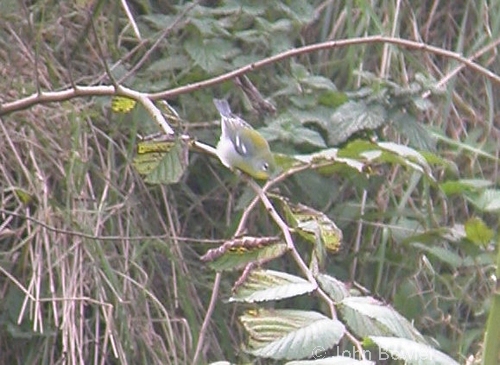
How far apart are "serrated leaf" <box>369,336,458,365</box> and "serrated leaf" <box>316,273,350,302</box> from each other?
4.2 inches

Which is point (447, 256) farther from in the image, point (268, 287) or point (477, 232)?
point (268, 287)

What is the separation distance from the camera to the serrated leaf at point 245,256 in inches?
39.4

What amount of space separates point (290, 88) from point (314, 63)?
280mm

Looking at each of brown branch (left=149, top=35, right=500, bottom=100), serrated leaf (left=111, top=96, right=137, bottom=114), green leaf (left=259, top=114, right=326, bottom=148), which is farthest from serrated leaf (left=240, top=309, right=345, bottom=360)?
green leaf (left=259, top=114, right=326, bottom=148)

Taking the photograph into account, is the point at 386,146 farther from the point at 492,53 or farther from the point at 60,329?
the point at 492,53

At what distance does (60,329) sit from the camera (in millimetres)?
2076

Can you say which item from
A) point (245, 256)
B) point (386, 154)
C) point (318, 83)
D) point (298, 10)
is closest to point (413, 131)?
point (318, 83)

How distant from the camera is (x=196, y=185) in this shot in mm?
2506

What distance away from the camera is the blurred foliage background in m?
2.13

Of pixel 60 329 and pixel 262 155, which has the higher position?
pixel 262 155

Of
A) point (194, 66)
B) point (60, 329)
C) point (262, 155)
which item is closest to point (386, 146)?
point (262, 155)

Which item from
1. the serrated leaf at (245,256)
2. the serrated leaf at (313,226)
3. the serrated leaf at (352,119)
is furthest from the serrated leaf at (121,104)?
the serrated leaf at (352,119)

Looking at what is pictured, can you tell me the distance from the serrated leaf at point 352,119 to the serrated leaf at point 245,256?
1304mm

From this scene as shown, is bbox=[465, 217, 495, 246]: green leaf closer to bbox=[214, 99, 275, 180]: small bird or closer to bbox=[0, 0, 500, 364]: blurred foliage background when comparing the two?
bbox=[0, 0, 500, 364]: blurred foliage background
